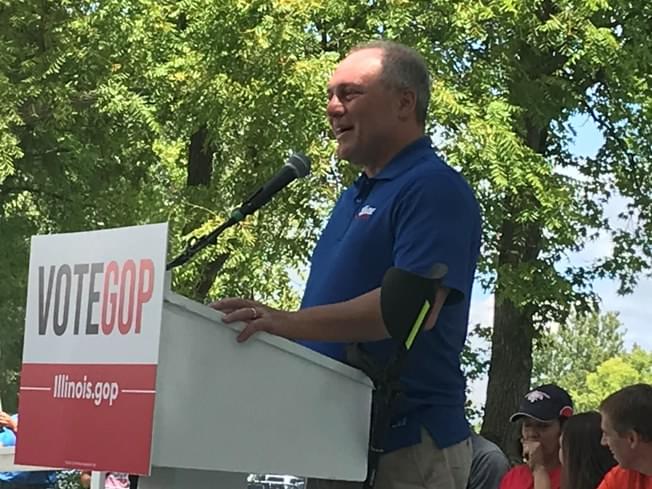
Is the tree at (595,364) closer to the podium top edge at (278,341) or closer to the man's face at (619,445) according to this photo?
the man's face at (619,445)

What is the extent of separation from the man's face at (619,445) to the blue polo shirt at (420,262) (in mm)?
1615

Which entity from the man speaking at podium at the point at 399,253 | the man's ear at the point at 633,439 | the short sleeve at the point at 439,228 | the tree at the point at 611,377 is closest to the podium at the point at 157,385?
the man speaking at podium at the point at 399,253

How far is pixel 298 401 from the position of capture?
6.48ft

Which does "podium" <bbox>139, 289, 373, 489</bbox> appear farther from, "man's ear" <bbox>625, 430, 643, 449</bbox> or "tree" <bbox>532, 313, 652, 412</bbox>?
"tree" <bbox>532, 313, 652, 412</bbox>

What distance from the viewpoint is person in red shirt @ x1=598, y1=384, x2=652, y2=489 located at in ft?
12.4

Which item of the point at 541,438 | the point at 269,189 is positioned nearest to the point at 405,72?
the point at 269,189

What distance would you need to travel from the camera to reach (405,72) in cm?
242

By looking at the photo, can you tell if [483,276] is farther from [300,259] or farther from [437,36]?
[437,36]

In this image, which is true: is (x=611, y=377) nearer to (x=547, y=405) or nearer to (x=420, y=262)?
(x=547, y=405)

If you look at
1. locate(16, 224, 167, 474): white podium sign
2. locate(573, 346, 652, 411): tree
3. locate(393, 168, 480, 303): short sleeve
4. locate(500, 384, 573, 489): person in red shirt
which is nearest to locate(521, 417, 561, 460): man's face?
locate(500, 384, 573, 489): person in red shirt

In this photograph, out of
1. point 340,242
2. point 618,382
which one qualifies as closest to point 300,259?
point 340,242

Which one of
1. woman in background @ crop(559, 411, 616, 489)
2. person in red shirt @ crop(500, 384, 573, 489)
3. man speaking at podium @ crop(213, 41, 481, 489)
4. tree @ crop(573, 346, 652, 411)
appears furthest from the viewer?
tree @ crop(573, 346, 652, 411)

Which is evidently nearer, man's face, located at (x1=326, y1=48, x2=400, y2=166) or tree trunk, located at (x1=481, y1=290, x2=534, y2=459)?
man's face, located at (x1=326, y1=48, x2=400, y2=166)

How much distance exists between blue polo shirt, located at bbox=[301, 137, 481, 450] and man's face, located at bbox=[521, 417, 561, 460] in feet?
8.76
